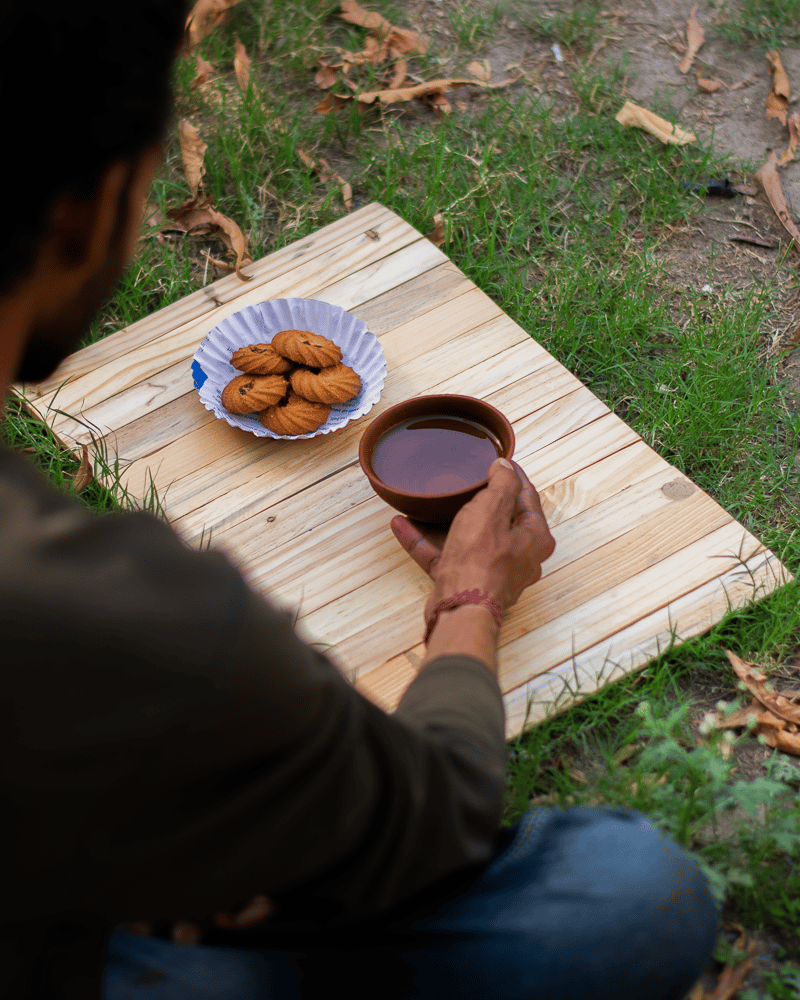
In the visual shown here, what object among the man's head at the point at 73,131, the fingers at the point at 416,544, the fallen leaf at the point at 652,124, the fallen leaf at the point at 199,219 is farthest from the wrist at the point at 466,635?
the fallen leaf at the point at 652,124

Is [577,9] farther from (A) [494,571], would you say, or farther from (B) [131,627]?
(B) [131,627]

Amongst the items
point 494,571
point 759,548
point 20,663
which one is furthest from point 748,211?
point 20,663

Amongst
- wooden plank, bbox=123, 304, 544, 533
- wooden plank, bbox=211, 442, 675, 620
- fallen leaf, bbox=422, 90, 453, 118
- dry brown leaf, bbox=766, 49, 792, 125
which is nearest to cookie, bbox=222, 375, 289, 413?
wooden plank, bbox=123, 304, 544, 533

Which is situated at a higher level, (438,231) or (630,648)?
(438,231)

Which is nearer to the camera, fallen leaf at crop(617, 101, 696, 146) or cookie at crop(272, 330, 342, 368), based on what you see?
cookie at crop(272, 330, 342, 368)

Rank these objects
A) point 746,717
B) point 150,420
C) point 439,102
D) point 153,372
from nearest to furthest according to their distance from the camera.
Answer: point 746,717
point 150,420
point 153,372
point 439,102

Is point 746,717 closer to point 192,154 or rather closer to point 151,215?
point 151,215

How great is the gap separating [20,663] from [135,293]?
230 centimetres

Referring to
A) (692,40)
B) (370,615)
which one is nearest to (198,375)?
(370,615)

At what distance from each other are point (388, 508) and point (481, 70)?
2.37 m

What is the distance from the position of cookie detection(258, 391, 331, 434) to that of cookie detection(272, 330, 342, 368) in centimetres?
10

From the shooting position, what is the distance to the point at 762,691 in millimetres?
2088

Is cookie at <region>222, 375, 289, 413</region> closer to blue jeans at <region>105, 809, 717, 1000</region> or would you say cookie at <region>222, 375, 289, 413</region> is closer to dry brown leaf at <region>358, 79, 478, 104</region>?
blue jeans at <region>105, 809, 717, 1000</region>

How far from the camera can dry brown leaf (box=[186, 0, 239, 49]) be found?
12.3ft
